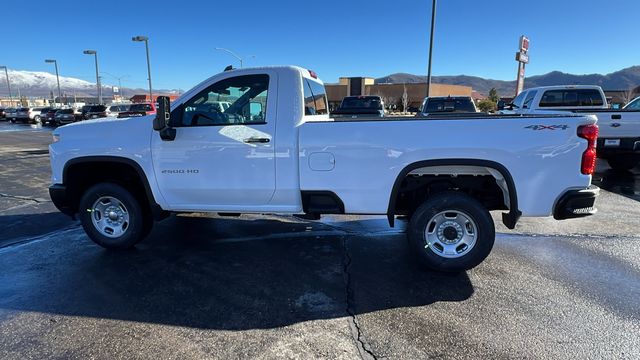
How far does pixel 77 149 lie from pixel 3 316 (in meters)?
1.91

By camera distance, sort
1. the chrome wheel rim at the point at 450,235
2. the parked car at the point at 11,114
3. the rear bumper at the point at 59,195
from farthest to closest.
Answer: the parked car at the point at 11,114 < the rear bumper at the point at 59,195 < the chrome wheel rim at the point at 450,235

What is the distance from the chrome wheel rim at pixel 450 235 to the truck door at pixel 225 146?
1729 mm

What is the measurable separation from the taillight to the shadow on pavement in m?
1.56

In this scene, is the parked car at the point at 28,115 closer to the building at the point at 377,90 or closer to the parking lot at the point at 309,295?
the parking lot at the point at 309,295

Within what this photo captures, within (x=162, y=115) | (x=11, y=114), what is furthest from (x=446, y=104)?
(x=11, y=114)

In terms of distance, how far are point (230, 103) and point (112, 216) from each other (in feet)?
6.67

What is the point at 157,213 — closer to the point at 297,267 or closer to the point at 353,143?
the point at 297,267

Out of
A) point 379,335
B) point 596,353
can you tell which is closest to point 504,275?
point 596,353

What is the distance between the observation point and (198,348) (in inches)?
118

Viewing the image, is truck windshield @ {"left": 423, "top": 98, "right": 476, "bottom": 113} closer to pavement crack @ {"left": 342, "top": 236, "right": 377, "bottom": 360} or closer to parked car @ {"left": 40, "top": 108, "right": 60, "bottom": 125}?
pavement crack @ {"left": 342, "top": 236, "right": 377, "bottom": 360}

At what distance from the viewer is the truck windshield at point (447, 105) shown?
12.6 m

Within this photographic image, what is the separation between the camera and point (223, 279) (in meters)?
4.17

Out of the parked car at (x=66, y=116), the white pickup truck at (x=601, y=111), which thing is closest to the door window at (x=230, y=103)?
the white pickup truck at (x=601, y=111)

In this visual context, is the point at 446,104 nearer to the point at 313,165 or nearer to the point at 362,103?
the point at 362,103
